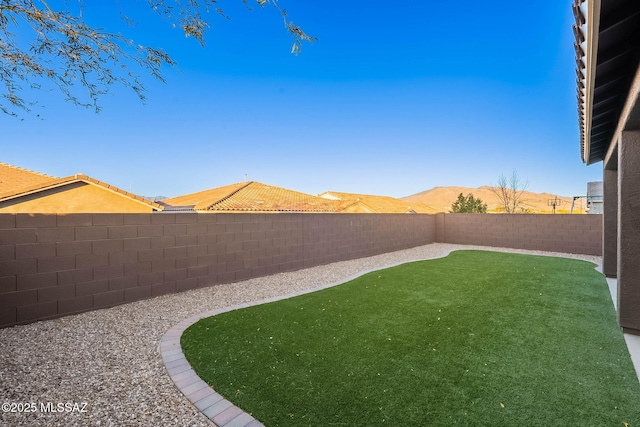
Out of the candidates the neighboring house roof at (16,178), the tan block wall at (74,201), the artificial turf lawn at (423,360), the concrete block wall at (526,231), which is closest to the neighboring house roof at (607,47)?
the artificial turf lawn at (423,360)

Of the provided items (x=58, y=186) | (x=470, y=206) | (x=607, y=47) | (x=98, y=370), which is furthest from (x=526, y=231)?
(x=58, y=186)

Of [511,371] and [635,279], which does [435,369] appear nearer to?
[511,371]

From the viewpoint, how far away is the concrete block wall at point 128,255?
3.53m

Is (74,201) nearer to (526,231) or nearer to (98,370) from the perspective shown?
(98,370)

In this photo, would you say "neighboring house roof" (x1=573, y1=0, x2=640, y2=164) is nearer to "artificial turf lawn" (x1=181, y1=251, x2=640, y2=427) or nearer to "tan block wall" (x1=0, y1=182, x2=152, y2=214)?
"artificial turf lawn" (x1=181, y1=251, x2=640, y2=427)

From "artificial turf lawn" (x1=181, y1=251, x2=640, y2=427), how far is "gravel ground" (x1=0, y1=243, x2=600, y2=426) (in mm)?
375

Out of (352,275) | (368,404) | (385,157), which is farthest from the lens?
(385,157)

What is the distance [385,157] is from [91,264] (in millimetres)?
20693

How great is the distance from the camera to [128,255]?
4.43m

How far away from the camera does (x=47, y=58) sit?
2740 millimetres

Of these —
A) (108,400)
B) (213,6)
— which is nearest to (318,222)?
(213,6)

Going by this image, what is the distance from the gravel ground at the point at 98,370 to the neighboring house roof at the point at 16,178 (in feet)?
48.2

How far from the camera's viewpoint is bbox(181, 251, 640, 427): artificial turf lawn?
1.93 meters

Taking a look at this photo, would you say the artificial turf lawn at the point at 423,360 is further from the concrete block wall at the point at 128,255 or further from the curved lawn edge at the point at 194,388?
the concrete block wall at the point at 128,255
